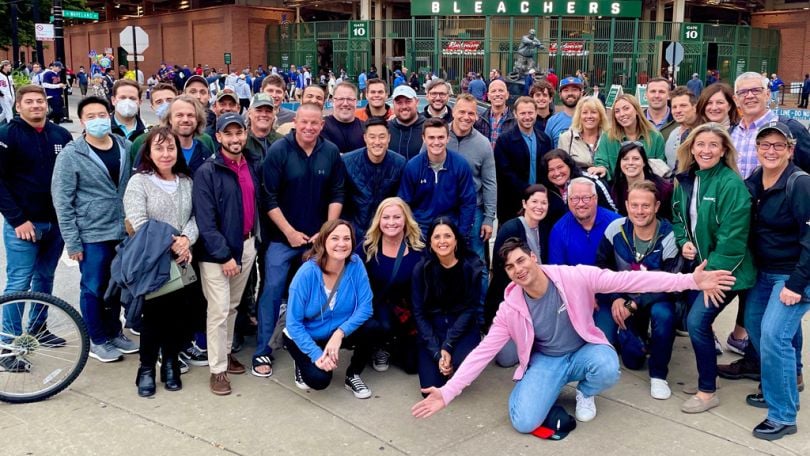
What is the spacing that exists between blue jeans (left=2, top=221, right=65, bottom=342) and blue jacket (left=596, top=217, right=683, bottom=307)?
3.95 meters

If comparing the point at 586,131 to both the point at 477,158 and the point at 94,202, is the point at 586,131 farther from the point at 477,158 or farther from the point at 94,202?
the point at 94,202

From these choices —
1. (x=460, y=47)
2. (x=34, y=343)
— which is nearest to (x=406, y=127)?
(x=34, y=343)

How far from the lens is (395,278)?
5.29 m

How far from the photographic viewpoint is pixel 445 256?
5020mm

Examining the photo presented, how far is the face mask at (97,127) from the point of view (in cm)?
504

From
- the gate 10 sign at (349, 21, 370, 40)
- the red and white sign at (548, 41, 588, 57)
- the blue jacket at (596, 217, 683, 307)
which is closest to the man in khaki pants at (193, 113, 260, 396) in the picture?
the blue jacket at (596, 217, 683, 307)

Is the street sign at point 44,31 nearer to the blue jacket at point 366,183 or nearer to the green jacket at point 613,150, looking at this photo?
the blue jacket at point 366,183

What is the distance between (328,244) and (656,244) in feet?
7.58

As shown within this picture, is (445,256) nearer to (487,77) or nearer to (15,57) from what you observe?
(15,57)

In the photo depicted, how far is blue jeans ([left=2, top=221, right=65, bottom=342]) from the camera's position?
4805 mm

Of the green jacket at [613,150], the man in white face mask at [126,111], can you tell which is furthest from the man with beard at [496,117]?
the man in white face mask at [126,111]

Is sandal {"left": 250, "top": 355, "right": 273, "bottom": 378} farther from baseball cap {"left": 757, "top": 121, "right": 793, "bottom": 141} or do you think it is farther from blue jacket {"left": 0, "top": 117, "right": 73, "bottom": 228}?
baseball cap {"left": 757, "top": 121, "right": 793, "bottom": 141}

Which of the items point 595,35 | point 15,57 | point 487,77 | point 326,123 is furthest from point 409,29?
point 326,123

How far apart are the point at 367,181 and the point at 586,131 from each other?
210 cm
